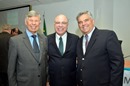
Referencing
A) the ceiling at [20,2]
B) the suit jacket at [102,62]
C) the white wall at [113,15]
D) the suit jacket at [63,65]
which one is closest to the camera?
the suit jacket at [102,62]

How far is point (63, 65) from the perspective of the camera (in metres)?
2.39

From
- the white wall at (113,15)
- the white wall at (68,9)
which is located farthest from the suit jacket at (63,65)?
the white wall at (68,9)

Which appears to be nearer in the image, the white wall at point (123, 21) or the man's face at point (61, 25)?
the man's face at point (61, 25)

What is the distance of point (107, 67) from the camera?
2070 millimetres

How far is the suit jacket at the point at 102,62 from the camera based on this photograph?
196 centimetres

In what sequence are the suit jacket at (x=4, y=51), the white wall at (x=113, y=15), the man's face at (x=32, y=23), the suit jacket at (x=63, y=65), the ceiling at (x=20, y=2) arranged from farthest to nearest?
the ceiling at (x=20, y=2), the white wall at (x=113, y=15), the suit jacket at (x=4, y=51), the suit jacket at (x=63, y=65), the man's face at (x=32, y=23)

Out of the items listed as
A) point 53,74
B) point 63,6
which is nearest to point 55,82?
point 53,74

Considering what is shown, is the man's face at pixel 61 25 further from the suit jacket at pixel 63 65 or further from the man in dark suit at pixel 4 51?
→ the man in dark suit at pixel 4 51

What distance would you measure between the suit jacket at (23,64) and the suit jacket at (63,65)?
0.74ft

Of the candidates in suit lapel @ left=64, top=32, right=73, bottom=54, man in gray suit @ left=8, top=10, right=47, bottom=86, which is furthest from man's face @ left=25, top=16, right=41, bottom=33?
suit lapel @ left=64, top=32, right=73, bottom=54

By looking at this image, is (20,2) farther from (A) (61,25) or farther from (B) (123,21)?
(A) (61,25)

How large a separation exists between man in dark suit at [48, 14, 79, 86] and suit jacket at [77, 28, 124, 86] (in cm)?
28

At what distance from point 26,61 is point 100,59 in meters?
0.89

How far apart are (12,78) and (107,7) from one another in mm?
3733
